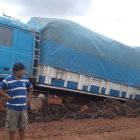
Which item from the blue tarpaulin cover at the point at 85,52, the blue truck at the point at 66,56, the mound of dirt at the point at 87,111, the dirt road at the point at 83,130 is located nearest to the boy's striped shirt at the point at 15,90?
the dirt road at the point at 83,130

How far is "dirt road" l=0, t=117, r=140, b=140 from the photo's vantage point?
17.6ft

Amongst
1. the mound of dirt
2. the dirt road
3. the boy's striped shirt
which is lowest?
the dirt road

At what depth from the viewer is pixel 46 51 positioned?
749 centimetres

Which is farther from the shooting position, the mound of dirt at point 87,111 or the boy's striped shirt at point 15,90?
the mound of dirt at point 87,111

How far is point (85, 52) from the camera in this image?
27.7 ft

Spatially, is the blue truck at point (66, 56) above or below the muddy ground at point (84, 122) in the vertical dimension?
above

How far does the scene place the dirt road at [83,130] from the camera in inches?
211

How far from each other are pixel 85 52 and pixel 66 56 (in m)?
0.89

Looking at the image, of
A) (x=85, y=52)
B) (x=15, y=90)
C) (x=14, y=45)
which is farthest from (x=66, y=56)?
(x=15, y=90)

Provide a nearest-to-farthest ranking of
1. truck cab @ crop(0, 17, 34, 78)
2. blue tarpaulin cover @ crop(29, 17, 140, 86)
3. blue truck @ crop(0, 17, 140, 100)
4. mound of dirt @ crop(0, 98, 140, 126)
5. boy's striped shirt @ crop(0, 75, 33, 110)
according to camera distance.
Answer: boy's striped shirt @ crop(0, 75, 33, 110) → truck cab @ crop(0, 17, 34, 78) → mound of dirt @ crop(0, 98, 140, 126) → blue truck @ crop(0, 17, 140, 100) → blue tarpaulin cover @ crop(29, 17, 140, 86)

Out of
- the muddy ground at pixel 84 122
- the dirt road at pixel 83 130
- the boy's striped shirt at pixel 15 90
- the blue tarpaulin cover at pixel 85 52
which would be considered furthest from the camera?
the blue tarpaulin cover at pixel 85 52

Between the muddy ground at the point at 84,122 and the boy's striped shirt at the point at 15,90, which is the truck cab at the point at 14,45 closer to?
→ the muddy ground at the point at 84,122

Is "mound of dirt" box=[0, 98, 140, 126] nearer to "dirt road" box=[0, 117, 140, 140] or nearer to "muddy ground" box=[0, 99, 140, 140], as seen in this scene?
"muddy ground" box=[0, 99, 140, 140]

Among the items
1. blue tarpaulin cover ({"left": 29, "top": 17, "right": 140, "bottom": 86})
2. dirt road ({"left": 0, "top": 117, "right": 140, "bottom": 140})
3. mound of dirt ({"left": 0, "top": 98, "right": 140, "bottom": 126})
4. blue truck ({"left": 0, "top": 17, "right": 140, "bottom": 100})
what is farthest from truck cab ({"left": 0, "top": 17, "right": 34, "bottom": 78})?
dirt road ({"left": 0, "top": 117, "right": 140, "bottom": 140})
